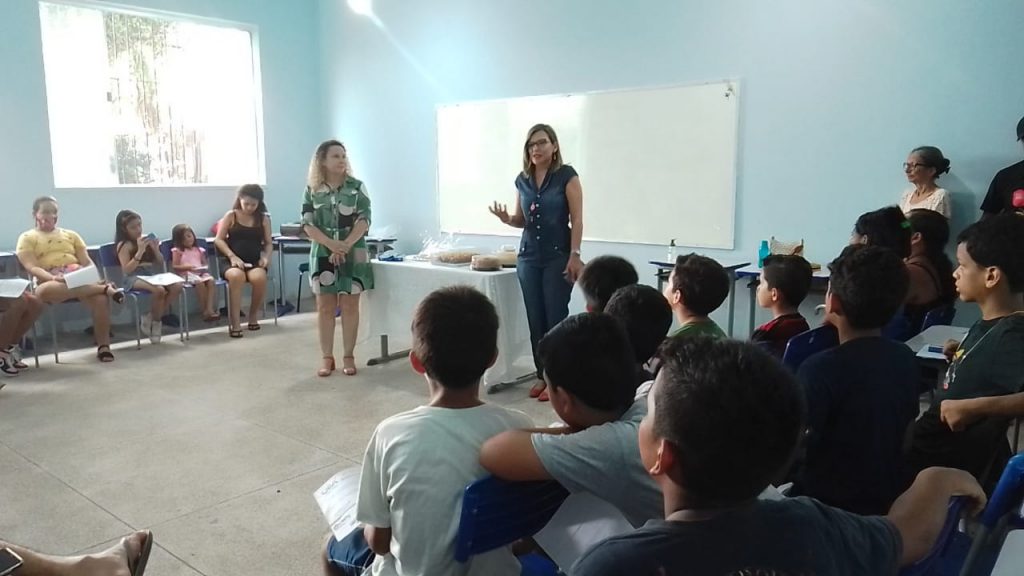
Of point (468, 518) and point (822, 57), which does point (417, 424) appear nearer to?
point (468, 518)

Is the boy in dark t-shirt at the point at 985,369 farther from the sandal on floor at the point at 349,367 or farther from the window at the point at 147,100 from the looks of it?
the window at the point at 147,100

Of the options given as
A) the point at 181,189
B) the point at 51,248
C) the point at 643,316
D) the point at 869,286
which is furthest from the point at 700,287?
the point at 181,189

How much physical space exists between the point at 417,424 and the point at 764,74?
4.19 meters

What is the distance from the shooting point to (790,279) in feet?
7.32

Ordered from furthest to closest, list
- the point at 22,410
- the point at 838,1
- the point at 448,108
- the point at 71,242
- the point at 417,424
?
the point at 448,108
the point at 71,242
the point at 838,1
the point at 22,410
the point at 417,424

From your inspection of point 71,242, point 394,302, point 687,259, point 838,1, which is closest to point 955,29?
point 838,1

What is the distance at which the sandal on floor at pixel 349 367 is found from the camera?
4.50 m

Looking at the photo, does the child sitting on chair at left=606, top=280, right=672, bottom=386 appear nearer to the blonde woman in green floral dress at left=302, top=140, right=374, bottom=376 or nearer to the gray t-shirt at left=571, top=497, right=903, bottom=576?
the gray t-shirt at left=571, top=497, right=903, bottom=576

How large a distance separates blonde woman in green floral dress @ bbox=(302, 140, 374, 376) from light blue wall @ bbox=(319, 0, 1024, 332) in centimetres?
206

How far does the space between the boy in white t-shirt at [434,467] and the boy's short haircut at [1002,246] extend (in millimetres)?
1283

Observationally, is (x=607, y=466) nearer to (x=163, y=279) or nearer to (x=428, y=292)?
(x=428, y=292)

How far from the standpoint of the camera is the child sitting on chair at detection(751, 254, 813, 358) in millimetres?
2205

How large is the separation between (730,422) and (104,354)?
17.1 feet

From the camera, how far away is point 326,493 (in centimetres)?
170
